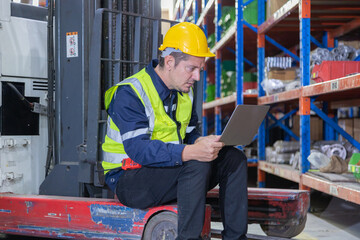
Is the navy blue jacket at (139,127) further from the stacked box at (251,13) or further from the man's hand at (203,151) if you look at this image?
the stacked box at (251,13)

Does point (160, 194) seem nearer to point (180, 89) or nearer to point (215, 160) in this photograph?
point (215, 160)

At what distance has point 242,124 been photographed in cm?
251

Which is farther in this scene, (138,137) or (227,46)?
(227,46)

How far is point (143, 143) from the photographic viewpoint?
2.43 m

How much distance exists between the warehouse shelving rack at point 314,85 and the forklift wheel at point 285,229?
50 centimetres

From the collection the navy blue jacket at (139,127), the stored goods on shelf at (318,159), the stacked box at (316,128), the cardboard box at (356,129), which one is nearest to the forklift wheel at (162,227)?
the navy blue jacket at (139,127)

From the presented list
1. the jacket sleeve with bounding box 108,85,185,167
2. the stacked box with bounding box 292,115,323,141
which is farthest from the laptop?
the stacked box with bounding box 292,115,323,141

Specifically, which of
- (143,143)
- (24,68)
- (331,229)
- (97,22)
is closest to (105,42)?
(97,22)

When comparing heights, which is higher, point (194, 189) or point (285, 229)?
point (194, 189)

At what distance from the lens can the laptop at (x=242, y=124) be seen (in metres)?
2.41

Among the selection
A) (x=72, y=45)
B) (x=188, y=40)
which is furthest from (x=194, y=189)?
(x=72, y=45)

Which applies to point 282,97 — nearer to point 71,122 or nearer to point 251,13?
point 251,13

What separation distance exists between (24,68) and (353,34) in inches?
182

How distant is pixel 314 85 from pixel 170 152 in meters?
2.34
